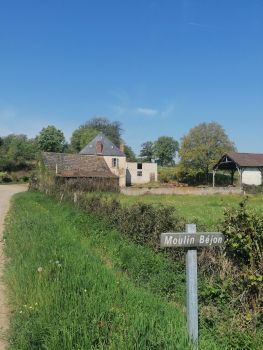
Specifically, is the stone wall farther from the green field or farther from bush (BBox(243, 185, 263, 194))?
the green field

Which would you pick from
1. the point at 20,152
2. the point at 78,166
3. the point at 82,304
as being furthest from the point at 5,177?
the point at 82,304

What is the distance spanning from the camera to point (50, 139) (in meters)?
111

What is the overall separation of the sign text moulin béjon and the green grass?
92cm

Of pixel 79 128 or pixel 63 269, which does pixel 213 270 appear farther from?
pixel 79 128

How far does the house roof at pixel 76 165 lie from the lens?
50.9m

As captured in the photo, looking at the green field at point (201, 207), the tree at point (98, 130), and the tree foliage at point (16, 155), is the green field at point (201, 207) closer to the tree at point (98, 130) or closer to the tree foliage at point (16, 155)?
the tree foliage at point (16, 155)

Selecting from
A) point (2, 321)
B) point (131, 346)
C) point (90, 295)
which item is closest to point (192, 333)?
point (131, 346)

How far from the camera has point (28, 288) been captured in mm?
6246

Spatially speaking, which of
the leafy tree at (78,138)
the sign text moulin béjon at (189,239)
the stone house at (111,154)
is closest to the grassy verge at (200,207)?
the sign text moulin béjon at (189,239)

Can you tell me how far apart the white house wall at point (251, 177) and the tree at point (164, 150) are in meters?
69.5

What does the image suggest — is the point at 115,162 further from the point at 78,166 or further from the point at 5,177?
the point at 5,177

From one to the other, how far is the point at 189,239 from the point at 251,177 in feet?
167

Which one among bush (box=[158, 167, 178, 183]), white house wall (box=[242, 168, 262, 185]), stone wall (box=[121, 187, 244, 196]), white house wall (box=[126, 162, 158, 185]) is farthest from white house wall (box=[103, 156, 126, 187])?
white house wall (box=[242, 168, 262, 185])

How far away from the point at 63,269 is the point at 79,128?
405 feet
